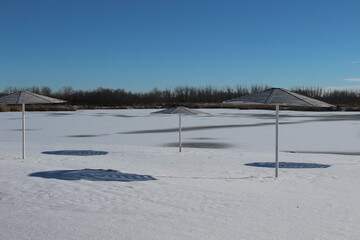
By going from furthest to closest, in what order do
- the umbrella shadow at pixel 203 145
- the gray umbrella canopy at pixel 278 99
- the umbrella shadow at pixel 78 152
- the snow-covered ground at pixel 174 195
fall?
the umbrella shadow at pixel 203 145 → the umbrella shadow at pixel 78 152 → the gray umbrella canopy at pixel 278 99 → the snow-covered ground at pixel 174 195

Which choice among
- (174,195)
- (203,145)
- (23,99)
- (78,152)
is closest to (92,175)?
(174,195)

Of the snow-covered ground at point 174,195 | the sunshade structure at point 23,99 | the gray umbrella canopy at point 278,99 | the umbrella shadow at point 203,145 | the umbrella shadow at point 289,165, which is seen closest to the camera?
the snow-covered ground at point 174,195

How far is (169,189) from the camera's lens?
7309mm

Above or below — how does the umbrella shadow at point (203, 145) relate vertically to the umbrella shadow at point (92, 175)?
below

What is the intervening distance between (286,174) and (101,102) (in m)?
66.8

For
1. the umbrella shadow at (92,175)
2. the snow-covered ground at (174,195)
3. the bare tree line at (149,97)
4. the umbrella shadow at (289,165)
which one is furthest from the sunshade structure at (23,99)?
the bare tree line at (149,97)

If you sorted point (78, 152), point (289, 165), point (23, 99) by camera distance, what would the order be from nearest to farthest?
point (289, 165) → point (23, 99) → point (78, 152)

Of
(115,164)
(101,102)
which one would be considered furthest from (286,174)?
(101,102)

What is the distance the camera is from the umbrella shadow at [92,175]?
7992mm

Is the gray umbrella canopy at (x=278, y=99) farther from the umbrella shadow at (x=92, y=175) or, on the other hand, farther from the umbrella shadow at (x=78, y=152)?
the umbrella shadow at (x=78, y=152)

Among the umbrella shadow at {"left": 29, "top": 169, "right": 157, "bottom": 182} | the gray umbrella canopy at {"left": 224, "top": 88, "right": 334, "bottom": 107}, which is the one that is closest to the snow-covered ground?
the umbrella shadow at {"left": 29, "top": 169, "right": 157, "bottom": 182}

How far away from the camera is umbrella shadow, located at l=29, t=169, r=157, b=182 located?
7992 mm

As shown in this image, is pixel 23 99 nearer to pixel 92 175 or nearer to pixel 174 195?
pixel 92 175

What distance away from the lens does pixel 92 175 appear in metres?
8.39
